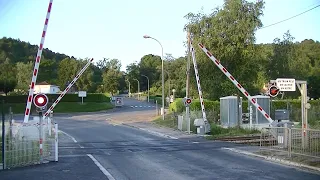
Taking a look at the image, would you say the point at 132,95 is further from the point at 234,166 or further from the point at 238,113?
the point at 234,166

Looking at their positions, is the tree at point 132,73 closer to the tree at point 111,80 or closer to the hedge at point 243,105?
the tree at point 111,80

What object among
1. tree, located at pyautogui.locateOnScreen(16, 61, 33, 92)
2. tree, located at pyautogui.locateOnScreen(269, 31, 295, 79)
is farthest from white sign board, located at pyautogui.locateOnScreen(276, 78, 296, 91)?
tree, located at pyautogui.locateOnScreen(16, 61, 33, 92)

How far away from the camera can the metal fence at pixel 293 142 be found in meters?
13.4

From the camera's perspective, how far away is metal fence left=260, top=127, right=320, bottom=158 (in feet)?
44.0

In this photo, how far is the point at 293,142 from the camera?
14805 mm

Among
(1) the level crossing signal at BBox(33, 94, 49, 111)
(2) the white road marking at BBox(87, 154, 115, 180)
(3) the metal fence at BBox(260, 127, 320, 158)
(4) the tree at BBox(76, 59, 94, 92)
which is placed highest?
(4) the tree at BBox(76, 59, 94, 92)

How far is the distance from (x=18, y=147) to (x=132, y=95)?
12453 centimetres

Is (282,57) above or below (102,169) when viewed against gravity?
above

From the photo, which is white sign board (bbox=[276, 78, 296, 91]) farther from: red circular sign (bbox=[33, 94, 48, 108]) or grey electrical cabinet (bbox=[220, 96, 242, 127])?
grey electrical cabinet (bbox=[220, 96, 242, 127])

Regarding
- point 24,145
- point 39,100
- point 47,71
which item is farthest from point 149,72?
point 24,145

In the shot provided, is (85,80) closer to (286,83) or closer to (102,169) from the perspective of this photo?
(286,83)

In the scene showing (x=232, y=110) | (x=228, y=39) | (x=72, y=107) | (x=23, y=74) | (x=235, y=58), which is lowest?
(x=72, y=107)

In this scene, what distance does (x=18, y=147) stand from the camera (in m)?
13.1

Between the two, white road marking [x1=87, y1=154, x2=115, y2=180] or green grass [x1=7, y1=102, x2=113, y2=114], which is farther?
green grass [x1=7, y1=102, x2=113, y2=114]
